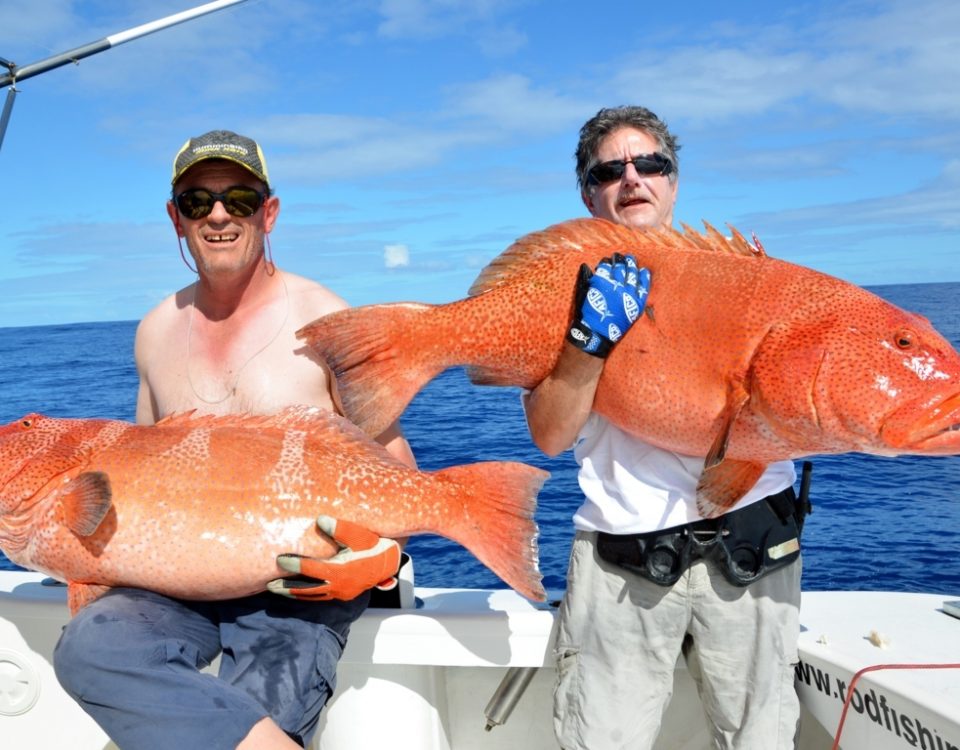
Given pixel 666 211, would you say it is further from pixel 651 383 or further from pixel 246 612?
pixel 246 612

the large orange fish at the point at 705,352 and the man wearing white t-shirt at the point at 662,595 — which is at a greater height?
the large orange fish at the point at 705,352

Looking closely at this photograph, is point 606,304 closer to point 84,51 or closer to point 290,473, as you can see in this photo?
point 290,473

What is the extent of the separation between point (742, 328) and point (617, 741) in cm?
131

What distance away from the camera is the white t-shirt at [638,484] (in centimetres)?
240

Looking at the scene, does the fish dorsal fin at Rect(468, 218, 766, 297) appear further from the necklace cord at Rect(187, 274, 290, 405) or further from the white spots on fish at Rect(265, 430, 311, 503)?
the necklace cord at Rect(187, 274, 290, 405)

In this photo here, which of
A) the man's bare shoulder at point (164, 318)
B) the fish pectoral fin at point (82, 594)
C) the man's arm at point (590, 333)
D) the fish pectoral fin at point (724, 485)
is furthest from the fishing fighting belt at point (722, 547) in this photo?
the man's bare shoulder at point (164, 318)

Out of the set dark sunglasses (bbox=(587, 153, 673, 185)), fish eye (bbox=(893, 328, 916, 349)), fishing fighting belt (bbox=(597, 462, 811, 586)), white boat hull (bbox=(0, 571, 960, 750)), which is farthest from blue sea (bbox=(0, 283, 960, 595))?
fish eye (bbox=(893, 328, 916, 349))

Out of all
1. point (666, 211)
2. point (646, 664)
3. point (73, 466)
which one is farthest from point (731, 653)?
point (73, 466)

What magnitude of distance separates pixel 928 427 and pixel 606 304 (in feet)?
2.71

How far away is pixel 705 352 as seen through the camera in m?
2.18

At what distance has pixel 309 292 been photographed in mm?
3012

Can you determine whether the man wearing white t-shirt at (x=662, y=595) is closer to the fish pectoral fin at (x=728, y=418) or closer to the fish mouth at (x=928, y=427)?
the fish pectoral fin at (x=728, y=418)

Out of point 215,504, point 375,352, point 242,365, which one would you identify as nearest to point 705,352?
point 375,352

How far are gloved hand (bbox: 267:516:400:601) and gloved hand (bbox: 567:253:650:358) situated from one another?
86 cm
